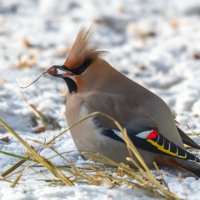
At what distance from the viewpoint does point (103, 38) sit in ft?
22.4

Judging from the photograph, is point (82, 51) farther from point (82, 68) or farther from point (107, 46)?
point (107, 46)

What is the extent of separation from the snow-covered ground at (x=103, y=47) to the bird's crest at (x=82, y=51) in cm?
49

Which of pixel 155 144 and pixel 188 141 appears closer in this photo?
pixel 155 144

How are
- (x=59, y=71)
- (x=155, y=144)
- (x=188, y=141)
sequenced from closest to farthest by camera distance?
(x=155, y=144) → (x=59, y=71) → (x=188, y=141)

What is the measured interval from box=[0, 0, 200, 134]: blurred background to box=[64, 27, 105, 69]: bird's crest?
1.12 meters

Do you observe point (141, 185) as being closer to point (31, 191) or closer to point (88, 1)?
point (31, 191)

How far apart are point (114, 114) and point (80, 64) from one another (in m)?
0.37

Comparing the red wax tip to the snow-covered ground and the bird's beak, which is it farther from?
the bird's beak

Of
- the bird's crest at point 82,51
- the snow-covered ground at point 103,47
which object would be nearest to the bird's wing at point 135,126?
the snow-covered ground at point 103,47

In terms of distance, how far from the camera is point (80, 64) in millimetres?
3422

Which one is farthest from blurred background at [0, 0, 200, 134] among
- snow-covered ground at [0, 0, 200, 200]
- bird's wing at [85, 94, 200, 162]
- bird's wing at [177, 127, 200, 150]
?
bird's wing at [85, 94, 200, 162]

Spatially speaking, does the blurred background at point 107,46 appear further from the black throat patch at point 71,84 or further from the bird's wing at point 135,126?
the bird's wing at point 135,126

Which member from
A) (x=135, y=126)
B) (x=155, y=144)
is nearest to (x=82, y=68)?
(x=135, y=126)

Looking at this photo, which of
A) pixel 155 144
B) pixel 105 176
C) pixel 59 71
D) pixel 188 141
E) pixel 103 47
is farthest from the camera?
pixel 103 47
